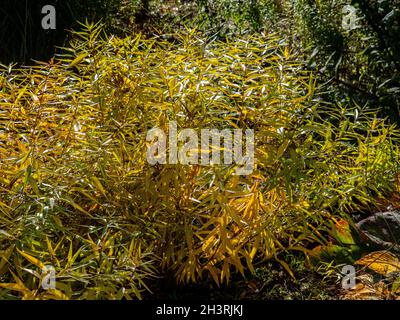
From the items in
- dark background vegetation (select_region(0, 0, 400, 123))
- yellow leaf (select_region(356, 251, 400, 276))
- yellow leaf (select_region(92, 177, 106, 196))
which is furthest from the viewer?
dark background vegetation (select_region(0, 0, 400, 123))

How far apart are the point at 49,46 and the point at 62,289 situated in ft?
10.7

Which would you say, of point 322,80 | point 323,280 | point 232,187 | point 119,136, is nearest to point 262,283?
point 323,280

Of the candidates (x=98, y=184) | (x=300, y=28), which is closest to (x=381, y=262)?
(x=98, y=184)

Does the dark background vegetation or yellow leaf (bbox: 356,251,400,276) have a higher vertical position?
the dark background vegetation

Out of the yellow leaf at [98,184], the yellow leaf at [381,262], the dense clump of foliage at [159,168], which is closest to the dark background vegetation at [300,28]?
the dense clump of foliage at [159,168]

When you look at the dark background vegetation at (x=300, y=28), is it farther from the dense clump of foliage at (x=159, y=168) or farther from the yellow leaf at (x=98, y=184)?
the yellow leaf at (x=98, y=184)

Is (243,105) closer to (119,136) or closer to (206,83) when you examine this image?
(206,83)

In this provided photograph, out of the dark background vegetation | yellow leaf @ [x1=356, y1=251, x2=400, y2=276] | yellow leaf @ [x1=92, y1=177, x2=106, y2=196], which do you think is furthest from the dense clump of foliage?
the dark background vegetation

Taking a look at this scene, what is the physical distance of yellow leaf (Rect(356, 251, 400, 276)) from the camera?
2699mm

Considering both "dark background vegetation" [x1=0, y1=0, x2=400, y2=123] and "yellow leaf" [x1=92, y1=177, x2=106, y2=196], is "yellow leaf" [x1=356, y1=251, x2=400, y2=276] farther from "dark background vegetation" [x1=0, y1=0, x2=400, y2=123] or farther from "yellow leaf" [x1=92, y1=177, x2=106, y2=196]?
"yellow leaf" [x1=92, y1=177, x2=106, y2=196]

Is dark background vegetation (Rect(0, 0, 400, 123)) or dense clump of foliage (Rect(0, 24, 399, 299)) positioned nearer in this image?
dense clump of foliage (Rect(0, 24, 399, 299))

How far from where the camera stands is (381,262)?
8.89ft

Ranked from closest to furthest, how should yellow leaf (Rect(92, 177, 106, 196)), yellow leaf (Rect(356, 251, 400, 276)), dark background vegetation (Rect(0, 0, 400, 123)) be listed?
yellow leaf (Rect(92, 177, 106, 196)), yellow leaf (Rect(356, 251, 400, 276)), dark background vegetation (Rect(0, 0, 400, 123))

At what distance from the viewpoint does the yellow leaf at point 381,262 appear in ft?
8.86
